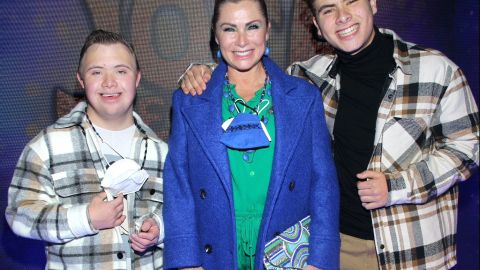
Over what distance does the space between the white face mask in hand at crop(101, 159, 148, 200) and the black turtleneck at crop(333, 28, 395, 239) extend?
0.97m

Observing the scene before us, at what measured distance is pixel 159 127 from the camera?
9.37ft

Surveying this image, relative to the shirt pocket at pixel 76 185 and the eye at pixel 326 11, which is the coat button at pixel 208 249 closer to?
the shirt pocket at pixel 76 185

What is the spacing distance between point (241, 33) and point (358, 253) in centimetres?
119

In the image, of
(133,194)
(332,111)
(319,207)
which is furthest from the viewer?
(332,111)

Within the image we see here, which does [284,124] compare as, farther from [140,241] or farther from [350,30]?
[140,241]

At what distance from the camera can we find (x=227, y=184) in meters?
1.82

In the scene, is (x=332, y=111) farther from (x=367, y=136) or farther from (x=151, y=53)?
(x=151, y=53)

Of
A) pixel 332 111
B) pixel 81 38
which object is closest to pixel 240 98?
pixel 332 111

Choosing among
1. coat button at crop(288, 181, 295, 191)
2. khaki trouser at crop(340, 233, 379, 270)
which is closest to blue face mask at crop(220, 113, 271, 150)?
coat button at crop(288, 181, 295, 191)

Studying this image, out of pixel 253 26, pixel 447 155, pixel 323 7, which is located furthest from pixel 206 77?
pixel 447 155

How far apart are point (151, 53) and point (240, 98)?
1.01 m

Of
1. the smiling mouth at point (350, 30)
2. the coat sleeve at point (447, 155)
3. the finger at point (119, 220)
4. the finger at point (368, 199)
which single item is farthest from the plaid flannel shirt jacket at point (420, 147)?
the finger at point (119, 220)

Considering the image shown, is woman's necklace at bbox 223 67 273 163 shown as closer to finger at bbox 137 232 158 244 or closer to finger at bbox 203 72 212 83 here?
finger at bbox 203 72 212 83

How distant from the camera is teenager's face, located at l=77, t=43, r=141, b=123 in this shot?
1.98 meters
